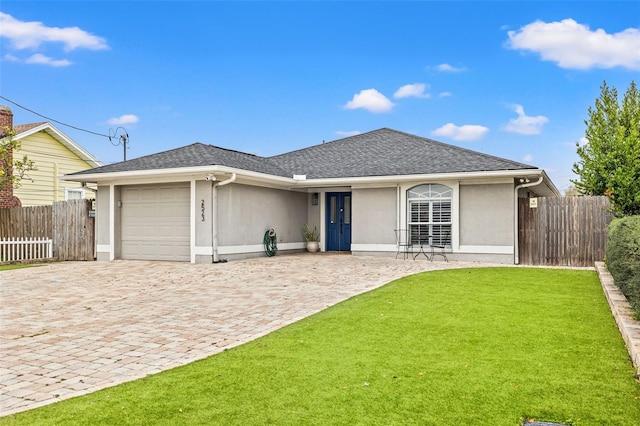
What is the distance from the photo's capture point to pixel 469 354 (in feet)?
15.3

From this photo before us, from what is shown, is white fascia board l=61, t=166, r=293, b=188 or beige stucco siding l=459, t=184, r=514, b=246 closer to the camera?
white fascia board l=61, t=166, r=293, b=188

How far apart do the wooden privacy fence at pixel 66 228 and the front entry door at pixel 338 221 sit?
785cm

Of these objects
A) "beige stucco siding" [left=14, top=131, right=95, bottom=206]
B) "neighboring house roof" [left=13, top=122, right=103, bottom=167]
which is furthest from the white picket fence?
"neighboring house roof" [left=13, top=122, right=103, bottom=167]

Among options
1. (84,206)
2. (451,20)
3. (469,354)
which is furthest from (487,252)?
(84,206)

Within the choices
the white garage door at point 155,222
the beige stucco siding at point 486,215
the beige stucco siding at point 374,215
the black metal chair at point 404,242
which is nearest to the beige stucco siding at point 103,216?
the white garage door at point 155,222

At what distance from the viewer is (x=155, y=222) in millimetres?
14711

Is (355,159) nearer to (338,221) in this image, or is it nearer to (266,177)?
(338,221)

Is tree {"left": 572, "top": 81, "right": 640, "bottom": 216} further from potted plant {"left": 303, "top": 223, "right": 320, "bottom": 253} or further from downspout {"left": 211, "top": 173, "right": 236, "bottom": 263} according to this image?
downspout {"left": 211, "top": 173, "right": 236, "bottom": 263}

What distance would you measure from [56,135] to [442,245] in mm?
17478

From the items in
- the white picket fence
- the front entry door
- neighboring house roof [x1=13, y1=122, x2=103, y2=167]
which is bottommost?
the white picket fence

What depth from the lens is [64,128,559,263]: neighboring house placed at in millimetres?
13609

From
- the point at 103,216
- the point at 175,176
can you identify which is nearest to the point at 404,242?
the point at 175,176

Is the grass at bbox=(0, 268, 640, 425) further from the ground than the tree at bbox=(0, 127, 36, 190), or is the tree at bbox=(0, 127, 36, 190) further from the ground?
the tree at bbox=(0, 127, 36, 190)

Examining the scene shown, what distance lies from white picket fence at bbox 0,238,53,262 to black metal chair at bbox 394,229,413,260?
10948 millimetres
